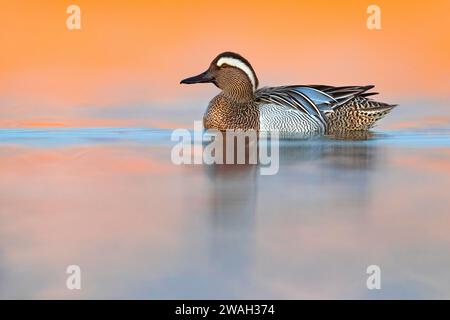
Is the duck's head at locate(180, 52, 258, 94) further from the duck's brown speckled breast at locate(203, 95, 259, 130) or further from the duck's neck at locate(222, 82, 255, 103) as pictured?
the duck's brown speckled breast at locate(203, 95, 259, 130)

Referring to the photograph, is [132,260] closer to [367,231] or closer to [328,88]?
[367,231]

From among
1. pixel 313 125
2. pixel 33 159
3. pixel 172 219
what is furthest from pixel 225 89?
pixel 172 219

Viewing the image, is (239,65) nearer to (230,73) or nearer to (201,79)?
(230,73)

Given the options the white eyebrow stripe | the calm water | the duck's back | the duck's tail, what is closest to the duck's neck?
the white eyebrow stripe

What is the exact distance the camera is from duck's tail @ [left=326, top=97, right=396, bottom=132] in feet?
37.8

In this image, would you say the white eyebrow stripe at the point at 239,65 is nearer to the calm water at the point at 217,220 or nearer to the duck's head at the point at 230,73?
the duck's head at the point at 230,73

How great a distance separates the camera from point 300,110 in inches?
442

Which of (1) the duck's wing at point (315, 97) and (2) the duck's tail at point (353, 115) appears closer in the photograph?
(1) the duck's wing at point (315, 97)

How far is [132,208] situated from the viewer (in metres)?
5.51

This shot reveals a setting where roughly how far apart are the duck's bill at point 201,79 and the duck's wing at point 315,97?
36.1 inches

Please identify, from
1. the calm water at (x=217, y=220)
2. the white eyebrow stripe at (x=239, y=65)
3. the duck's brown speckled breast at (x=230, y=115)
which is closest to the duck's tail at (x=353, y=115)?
the duck's brown speckled breast at (x=230, y=115)

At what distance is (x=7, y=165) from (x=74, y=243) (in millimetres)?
3277

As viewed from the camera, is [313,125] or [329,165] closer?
[329,165]

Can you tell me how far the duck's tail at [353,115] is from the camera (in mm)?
11516
